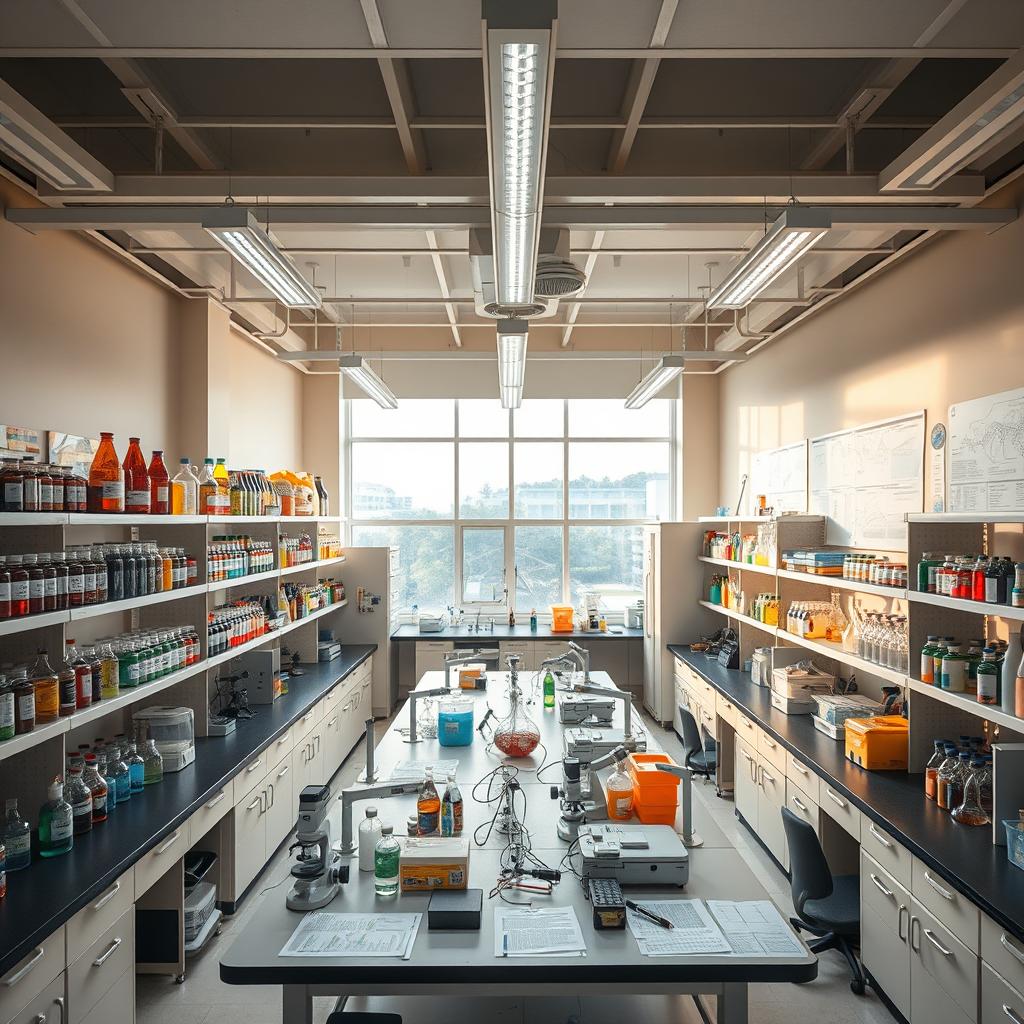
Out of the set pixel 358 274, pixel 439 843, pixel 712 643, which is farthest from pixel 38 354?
pixel 712 643

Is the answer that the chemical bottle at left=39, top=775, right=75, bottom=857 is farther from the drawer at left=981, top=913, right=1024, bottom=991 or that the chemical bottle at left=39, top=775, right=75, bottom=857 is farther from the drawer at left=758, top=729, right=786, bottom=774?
the drawer at left=758, top=729, right=786, bottom=774

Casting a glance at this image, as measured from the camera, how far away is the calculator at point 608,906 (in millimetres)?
2209

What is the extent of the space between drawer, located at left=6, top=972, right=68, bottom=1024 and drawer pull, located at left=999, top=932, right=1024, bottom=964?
2.94 meters

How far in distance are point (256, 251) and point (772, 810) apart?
13.8ft

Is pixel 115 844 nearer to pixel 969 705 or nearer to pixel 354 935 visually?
pixel 354 935

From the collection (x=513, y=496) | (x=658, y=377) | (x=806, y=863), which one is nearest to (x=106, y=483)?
(x=806, y=863)

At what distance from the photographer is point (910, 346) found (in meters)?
4.54

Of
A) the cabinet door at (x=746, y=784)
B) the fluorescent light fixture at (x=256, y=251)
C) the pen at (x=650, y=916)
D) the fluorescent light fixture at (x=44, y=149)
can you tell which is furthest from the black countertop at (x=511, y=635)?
the pen at (x=650, y=916)

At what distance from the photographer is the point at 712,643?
6.87m

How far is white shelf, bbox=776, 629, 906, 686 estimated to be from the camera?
367 cm

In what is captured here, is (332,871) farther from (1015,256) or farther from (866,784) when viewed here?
(1015,256)

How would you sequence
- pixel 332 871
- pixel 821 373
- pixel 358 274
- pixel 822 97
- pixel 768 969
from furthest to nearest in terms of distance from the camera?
pixel 358 274 → pixel 821 373 → pixel 822 97 → pixel 332 871 → pixel 768 969

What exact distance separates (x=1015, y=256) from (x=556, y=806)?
3382 mm

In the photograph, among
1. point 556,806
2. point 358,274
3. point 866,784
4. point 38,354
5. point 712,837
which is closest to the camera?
point 712,837
